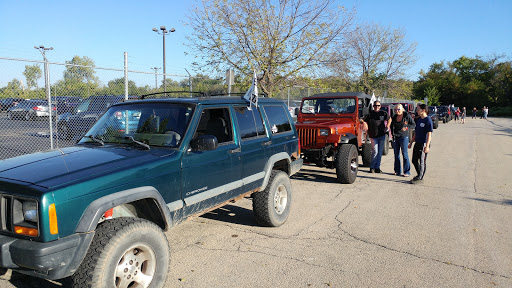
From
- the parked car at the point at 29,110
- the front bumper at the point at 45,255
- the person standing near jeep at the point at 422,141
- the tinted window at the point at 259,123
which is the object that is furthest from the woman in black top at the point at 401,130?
the parked car at the point at 29,110

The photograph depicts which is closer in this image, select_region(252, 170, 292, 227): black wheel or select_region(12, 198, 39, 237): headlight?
select_region(12, 198, 39, 237): headlight

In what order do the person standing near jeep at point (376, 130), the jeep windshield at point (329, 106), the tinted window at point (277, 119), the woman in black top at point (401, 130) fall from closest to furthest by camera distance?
the tinted window at point (277, 119) → the woman in black top at point (401, 130) → the person standing near jeep at point (376, 130) → the jeep windshield at point (329, 106)

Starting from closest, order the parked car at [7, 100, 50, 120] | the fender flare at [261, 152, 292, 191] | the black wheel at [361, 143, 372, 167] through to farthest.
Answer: the fender flare at [261, 152, 292, 191], the parked car at [7, 100, 50, 120], the black wheel at [361, 143, 372, 167]

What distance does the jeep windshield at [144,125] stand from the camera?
3701 mm

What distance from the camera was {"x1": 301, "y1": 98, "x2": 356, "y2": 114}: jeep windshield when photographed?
9.45 metres

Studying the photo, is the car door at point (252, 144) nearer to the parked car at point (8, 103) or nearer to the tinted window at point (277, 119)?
the tinted window at point (277, 119)

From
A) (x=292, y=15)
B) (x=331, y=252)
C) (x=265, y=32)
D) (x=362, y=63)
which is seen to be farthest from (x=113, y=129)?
(x=362, y=63)

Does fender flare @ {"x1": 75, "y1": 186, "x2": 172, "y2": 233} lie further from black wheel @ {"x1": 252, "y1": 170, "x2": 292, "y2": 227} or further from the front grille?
the front grille

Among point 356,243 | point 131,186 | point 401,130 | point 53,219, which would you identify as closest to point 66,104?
point 131,186

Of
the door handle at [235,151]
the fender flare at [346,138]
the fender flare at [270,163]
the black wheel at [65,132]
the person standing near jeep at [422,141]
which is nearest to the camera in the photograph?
the door handle at [235,151]

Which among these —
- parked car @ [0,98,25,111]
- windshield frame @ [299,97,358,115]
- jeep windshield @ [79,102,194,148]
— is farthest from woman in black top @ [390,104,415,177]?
parked car @ [0,98,25,111]

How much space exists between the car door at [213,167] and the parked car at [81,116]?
6350 millimetres

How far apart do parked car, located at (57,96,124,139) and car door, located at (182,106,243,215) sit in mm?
6350

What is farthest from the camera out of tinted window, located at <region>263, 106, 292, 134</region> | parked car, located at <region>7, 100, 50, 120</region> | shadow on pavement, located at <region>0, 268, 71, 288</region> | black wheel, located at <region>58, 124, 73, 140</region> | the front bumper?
black wheel, located at <region>58, 124, 73, 140</region>
